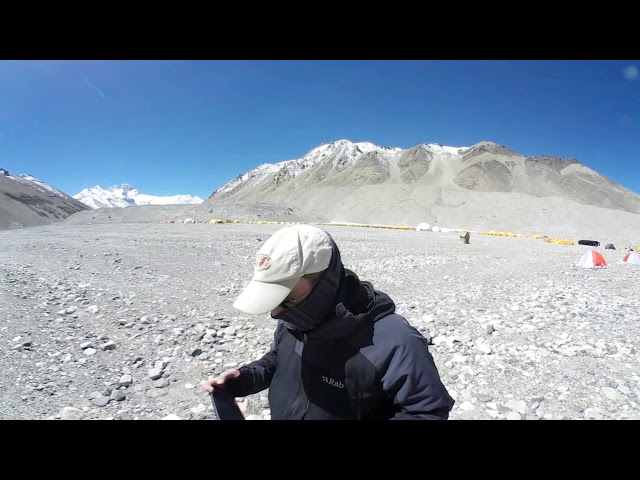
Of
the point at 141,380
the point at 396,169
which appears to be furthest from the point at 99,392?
the point at 396,169

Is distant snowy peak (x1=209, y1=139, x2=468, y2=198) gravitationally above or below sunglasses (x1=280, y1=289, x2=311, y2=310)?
above

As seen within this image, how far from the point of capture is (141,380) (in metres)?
4.50

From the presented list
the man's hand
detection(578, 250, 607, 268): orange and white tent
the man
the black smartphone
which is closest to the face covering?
the man

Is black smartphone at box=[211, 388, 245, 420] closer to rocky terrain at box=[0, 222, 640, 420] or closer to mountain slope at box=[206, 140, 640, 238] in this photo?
rocky terrain at box=[0, 222, 640, 420]

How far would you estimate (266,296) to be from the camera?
1789mm

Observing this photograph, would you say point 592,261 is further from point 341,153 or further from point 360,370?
point 341,153

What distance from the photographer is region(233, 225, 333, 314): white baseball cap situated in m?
1.71

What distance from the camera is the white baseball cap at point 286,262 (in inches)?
67.4

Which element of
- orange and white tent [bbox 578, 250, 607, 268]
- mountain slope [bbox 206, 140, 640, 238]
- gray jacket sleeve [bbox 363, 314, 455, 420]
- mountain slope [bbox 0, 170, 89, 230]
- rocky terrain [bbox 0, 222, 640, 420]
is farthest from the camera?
mountain slope [bbox 0, 170, 89, 230]

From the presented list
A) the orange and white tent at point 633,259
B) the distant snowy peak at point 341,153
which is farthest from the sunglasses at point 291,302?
the distant snowy peak at point 341,153

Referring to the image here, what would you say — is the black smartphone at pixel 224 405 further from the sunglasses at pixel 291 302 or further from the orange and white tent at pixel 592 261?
the orange and white tent at pixel 592 261

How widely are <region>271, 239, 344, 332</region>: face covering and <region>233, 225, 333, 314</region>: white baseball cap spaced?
2.7 inches
